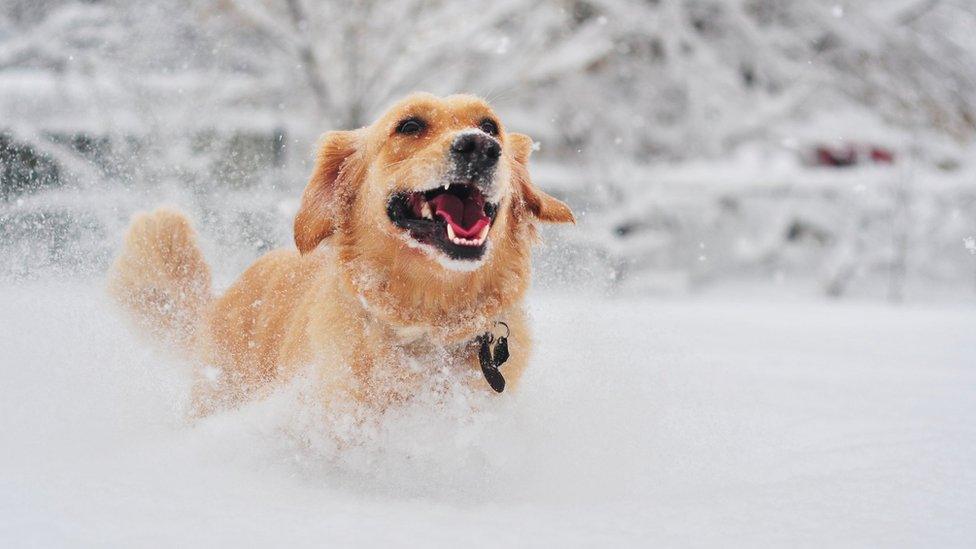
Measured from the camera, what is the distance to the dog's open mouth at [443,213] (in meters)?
2.31

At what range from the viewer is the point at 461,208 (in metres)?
2.40

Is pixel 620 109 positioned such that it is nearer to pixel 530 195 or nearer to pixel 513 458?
pixel 530 195

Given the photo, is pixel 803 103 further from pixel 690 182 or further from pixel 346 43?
pixel 346 43

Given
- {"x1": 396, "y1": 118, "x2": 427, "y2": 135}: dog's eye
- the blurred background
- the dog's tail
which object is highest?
the blurred background

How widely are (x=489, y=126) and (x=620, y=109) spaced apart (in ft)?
31.4

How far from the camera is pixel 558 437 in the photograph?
2.51 metres

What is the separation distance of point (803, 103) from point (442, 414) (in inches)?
442

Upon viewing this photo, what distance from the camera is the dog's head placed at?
227 centimetres

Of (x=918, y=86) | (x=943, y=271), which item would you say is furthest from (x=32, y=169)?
(x=918, y=86)

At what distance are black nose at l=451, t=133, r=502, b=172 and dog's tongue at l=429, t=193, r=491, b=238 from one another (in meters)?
0.15

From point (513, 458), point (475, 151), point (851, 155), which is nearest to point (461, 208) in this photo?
point (475, 151)

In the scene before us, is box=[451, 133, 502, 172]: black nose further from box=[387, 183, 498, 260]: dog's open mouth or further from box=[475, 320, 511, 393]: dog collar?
box=[475, 320, 511, 393]: dog collar

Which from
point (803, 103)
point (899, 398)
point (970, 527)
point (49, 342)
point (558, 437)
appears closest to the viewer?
point (970, 527)

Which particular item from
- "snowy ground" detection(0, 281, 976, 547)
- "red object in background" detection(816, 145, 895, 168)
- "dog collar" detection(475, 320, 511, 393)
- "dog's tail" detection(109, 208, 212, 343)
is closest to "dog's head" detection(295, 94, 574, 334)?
"dog collar" detection(475, 320, 511, 393)
